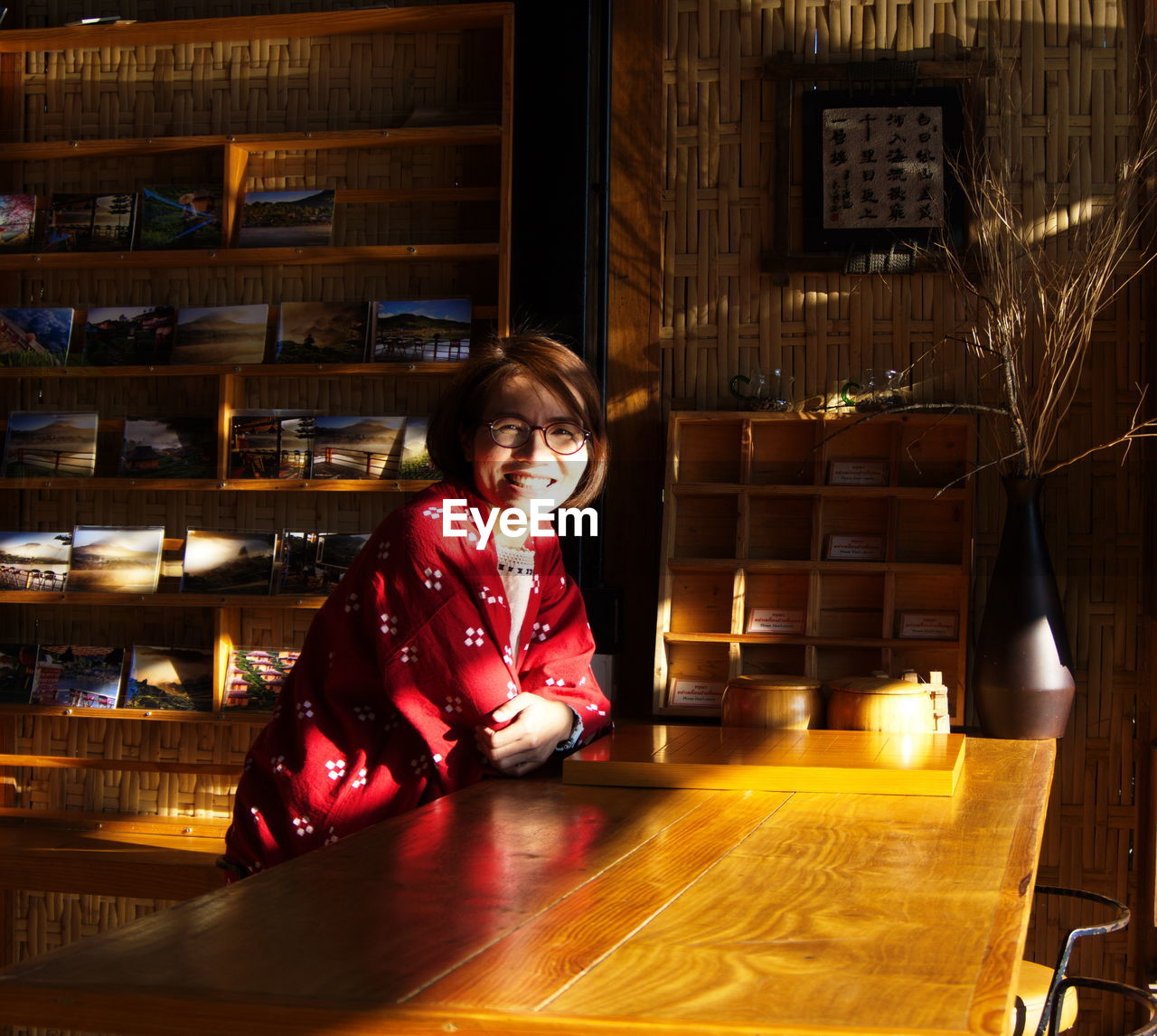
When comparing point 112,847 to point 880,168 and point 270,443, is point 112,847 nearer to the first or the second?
point 270,443

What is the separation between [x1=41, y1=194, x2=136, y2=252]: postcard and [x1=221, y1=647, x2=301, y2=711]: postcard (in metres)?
1.36

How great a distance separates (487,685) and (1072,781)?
2.36 metres

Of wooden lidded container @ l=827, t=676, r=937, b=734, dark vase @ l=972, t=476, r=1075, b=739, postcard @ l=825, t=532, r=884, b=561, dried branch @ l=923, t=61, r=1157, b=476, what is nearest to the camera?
wooden lidded container @ l=827, t=676, r=937, b=734

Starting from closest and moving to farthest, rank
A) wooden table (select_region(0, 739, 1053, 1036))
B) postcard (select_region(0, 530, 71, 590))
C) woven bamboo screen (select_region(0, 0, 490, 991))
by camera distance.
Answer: wooden table (select_region(0, 739, 1053, 1036)), woven bamboo screen (select_region(0, 0, 490, 991)), postcard (select_region(0, 530, 71, 590))

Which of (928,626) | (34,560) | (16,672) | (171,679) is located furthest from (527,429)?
(16,672)

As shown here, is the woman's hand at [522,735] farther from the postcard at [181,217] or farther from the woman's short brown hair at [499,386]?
the postcard at [181,217]

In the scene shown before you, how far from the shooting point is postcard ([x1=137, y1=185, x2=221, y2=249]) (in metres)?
4.02

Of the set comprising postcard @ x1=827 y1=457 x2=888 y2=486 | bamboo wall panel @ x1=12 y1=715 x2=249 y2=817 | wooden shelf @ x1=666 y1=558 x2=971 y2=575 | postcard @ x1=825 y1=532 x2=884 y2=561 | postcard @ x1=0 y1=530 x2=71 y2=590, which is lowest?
bamboo wall panel @ x1=12 y1=715 x2=249 y2=817

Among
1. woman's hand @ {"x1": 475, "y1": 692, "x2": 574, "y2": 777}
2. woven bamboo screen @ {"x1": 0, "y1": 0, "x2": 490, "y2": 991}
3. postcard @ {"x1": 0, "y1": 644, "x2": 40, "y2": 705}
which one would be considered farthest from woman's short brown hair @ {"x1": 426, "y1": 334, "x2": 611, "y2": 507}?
postcard @ {"x1": 0, "y1": 644, "x2": 40, "y2": 705}

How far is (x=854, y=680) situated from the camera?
7.63 feet

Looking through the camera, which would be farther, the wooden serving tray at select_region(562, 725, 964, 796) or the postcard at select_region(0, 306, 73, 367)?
the postcard at select_region(0, 306, 73, 367)

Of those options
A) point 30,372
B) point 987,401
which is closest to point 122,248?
point 30,372

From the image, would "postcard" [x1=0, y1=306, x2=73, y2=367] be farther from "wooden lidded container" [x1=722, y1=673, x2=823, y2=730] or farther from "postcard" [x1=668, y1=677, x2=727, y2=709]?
"wooden lidded container" [x1=722, y1=673, x2=823, y2=730]

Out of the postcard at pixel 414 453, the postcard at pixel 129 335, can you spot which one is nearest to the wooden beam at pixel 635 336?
the postcard at pixel 414 453
